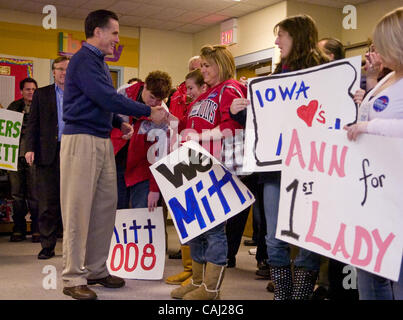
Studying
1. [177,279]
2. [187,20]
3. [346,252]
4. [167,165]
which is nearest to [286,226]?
[346,252]

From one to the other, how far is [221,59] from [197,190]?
66 cm

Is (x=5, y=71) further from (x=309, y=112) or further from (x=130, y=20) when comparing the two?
(x=309, y=112)

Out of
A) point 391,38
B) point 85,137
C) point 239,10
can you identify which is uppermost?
point 239,10

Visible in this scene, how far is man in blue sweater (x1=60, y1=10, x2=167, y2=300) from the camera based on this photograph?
8.62ft

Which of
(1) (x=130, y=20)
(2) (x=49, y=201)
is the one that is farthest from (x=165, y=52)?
(2) (x=49, y=201)

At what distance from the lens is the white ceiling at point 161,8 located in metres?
6.99

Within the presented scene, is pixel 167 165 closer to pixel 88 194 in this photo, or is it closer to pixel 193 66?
pixel 88 194

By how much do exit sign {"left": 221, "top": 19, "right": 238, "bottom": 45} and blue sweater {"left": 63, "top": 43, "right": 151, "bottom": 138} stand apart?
5258 mm

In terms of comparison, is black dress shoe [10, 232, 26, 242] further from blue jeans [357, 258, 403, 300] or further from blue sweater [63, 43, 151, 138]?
blue jeans [357, 258, 403, 300]

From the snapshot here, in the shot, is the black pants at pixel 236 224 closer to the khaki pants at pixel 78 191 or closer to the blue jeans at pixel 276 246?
the khaki pants at pixel 78 191

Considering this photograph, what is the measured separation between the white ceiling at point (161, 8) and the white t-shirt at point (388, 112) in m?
5.25

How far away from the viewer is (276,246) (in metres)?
2.16

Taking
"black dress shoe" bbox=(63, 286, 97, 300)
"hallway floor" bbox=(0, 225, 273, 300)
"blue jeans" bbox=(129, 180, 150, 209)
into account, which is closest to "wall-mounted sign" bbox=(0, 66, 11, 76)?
"hallway floor" bbox=(0, 225, 273, 300)
